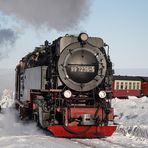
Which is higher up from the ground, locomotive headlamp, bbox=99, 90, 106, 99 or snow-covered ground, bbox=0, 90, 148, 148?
locomotive headlamp, bbox=99, 90, 106, 99

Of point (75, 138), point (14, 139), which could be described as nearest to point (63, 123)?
point (75, 138)

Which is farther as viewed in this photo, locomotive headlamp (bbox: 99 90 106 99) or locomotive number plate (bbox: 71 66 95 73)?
locomotive headlamp (bbox: 99 90 106 99)

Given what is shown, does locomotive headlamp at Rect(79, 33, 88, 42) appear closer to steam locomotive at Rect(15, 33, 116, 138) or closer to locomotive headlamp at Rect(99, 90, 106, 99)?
steam locomotive at Rect(15, 33, 116, 138)

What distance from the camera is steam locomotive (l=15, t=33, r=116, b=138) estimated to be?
14.1 m

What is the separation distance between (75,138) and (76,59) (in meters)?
2.61

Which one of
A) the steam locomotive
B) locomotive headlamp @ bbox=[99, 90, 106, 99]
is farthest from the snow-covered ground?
locomotive headlamp @ bbox=[99, 90, 106, 99]

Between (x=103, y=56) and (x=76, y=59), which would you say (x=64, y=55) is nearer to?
(x=76, y=59)

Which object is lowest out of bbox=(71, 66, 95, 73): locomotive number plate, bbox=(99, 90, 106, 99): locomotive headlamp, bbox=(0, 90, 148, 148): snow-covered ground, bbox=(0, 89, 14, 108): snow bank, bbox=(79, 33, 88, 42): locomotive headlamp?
bbox=(0, 90, 148, 148): snow-covered ground

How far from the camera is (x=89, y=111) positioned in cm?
1429

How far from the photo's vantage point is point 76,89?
14672 mm

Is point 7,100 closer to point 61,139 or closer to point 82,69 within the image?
point 82,69

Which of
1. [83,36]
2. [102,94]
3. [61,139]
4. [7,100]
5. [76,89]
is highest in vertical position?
[83,36]

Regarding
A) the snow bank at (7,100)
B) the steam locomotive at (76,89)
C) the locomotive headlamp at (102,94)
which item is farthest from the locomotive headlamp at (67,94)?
the snow bank at (7,100)

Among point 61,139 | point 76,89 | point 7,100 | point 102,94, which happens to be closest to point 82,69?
point 76,89
